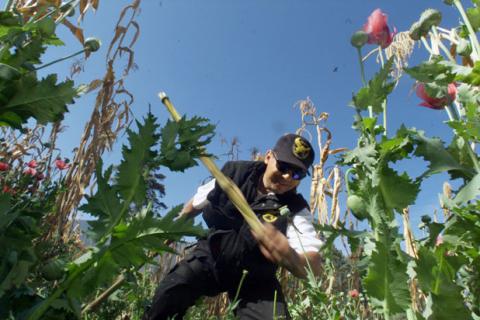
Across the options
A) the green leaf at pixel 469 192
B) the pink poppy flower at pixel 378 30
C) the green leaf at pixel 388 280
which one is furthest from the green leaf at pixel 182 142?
the pink poppy flower at pixel 378 30

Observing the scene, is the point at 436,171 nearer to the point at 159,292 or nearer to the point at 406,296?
the point at 406,296

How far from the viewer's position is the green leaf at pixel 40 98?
75 cm

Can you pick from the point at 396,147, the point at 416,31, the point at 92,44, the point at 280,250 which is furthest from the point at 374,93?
the point at 280,250

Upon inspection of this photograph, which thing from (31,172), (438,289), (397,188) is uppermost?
(31,172)

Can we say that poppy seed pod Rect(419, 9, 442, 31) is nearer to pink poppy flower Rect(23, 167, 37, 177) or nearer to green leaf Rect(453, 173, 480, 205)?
green leaf Rect(453, 173, 480, 205)

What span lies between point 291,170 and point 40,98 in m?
1.54

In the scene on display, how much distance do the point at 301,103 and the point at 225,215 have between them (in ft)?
5.75

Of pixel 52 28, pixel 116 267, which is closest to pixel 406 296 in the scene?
pixel 116 267

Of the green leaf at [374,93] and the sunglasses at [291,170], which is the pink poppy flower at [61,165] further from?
the green leaf at [374,93]

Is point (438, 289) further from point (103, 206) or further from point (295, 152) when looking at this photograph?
point (295, 152)

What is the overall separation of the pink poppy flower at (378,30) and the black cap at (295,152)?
1.09 metres

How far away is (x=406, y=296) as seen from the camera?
23.0 inches

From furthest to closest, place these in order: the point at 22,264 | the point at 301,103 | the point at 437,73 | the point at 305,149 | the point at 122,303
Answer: the point at 301,103, the point at 305,149, the point at 122,303, the point at 437,73, the point at 22,264

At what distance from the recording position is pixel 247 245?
1.85 meters
